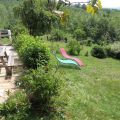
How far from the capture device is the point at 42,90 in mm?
5953

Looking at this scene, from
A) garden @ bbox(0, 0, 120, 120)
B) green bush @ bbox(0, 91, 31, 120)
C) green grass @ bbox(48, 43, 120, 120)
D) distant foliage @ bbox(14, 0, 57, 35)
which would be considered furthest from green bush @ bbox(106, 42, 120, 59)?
green bush @ bbox(0, 91, 31, 120)

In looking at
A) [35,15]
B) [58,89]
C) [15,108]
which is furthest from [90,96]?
[35,15]

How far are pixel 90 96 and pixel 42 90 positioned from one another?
2.31 meters

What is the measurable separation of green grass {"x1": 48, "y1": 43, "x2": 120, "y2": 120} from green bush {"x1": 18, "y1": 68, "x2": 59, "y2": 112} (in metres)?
0.29

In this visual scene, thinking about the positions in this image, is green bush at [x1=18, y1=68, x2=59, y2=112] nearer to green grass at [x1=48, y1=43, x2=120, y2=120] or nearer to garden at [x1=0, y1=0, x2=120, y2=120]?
garden at [x1=0, y1=0, x2=120, y2=120]

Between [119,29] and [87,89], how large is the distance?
58417 mm

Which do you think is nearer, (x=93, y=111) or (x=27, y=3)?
(x=93, y=111)

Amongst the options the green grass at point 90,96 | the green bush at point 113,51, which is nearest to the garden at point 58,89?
the green grass at point 90,96

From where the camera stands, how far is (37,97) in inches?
238

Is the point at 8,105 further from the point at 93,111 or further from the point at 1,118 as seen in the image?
the point at 93,111

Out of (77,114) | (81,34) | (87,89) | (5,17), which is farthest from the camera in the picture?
(5,17)

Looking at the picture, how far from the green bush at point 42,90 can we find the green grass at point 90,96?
0.29 m

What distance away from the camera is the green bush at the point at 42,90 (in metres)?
5.95

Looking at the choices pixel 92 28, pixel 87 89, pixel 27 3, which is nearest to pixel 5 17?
pixel 92 28
